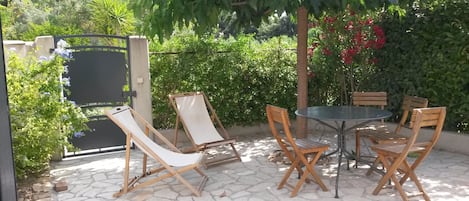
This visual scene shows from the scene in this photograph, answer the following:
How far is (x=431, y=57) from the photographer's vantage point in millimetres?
6422

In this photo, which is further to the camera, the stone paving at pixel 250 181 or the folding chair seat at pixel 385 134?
the folding chair seat at pixel 385 134

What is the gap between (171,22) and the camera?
5.08 meters

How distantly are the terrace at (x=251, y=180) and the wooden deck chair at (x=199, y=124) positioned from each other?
1.05ft

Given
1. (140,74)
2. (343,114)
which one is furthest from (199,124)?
(343,114)

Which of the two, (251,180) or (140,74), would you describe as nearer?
(251,180)

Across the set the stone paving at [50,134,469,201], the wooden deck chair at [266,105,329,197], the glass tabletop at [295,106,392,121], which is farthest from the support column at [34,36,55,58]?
the glass tabletop at [295,106,392,121]

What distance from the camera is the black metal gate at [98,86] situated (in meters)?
6.22

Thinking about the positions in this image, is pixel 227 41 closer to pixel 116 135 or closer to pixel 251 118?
pixel 251 118

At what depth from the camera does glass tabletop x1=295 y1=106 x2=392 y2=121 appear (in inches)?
179

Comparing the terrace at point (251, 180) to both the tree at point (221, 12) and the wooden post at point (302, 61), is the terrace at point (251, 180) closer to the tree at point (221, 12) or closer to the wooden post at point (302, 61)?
the wooden post at point (302, 61)

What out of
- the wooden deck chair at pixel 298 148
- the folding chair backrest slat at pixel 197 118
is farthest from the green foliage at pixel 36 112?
the wooden deck chair at pixel 298 148

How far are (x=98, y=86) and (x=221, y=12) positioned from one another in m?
2.30

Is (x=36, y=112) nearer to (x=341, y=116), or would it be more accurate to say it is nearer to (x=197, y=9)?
(x=197, y=9)

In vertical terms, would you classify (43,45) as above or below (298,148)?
above
